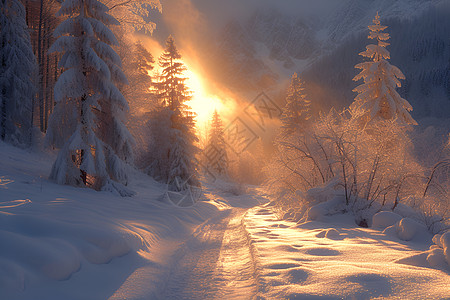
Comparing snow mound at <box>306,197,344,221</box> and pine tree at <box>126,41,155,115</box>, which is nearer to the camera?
snow mound at <box>306,197,344,221</box>

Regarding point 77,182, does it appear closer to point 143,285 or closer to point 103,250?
point 103,250

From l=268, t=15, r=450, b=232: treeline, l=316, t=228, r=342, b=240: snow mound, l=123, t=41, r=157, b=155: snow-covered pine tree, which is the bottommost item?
l=316, t=228, r=342, b=240: snow mound

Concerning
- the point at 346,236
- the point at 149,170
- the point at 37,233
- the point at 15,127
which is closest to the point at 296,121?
the point at 149,170

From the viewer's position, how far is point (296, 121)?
92.0 ft

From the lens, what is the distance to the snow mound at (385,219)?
6870 millimetres

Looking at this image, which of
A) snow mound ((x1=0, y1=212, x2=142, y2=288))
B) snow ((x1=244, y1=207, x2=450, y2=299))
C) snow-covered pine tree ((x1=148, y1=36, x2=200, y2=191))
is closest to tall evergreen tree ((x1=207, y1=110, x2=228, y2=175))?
snow-covered pine tree ((x1=148, y1=36, x2=200, y2=191))

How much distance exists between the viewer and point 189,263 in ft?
17.3

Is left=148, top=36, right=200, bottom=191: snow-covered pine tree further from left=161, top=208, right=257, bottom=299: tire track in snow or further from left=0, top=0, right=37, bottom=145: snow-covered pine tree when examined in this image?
left=161, top=208, right=257, bottom=299: tire track in snow

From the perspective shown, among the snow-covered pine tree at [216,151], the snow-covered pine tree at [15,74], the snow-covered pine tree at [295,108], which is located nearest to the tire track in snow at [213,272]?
the snow-covered pine tree at [15,74]

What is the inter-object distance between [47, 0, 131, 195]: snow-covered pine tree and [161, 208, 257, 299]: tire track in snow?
19.3ft

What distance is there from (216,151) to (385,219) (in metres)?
37.4

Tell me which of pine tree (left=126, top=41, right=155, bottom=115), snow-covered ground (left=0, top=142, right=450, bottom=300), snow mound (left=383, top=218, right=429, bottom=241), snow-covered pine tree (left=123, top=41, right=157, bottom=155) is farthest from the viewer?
pine tree (left=126, top=41, right=155, bottom=115)

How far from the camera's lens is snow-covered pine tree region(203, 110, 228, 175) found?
1677 inches

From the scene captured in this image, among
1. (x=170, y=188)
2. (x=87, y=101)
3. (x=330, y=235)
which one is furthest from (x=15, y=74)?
(x=330, y=235)
